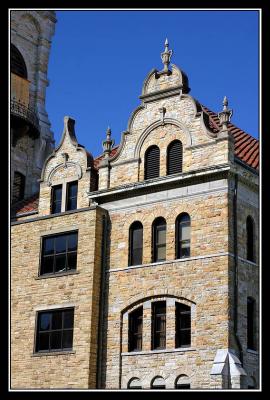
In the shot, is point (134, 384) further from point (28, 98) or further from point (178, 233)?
point (28, 98)

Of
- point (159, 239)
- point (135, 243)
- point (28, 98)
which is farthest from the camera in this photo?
point (28, 98)

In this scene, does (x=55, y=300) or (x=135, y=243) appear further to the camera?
(x=55, y=300)

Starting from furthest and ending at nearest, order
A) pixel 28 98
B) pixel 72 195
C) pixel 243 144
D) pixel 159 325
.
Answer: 1. pixel 28 98
2. pixel 72 195
3. pixel 243 144
4. pixel 159 325

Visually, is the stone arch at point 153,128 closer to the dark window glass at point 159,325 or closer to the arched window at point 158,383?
the dark window glass at point 159,325

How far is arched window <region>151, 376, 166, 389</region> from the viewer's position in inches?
1205

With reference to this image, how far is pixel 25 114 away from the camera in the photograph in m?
47.4

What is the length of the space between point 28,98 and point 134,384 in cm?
2296

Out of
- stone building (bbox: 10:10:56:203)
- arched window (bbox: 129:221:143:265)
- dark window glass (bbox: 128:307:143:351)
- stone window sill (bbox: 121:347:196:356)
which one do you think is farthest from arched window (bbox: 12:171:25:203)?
stone window sill (bbox: 121:347:196:356)

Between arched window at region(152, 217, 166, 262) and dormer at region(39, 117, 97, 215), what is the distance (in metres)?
3.89

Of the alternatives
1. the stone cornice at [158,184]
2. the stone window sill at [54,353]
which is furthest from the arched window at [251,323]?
the stone window sill at [54,353]

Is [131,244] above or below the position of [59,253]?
above

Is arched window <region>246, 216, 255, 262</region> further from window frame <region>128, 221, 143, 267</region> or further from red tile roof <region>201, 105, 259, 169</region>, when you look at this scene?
window frame <region>128, 221, 143, 267</region>

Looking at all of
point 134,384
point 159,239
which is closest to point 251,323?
point 159,239

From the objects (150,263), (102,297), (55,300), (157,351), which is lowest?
(157,351)
